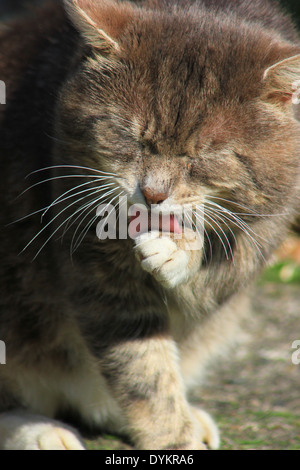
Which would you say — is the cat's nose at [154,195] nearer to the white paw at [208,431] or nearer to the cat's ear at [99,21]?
the cat's ear at [99,21]

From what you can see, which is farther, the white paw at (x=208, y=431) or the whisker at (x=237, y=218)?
the white paw at (x=208, y=431)

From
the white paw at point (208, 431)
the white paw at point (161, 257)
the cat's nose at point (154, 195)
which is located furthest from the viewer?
the white paw at point (208, 431)

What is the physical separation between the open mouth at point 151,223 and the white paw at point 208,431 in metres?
0.81

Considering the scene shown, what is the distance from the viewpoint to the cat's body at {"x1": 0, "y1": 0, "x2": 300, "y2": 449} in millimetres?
2100

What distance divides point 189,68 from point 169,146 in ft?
0.82

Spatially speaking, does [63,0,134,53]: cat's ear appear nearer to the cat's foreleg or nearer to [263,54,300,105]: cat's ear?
[263,54,300,105]: cat's ear

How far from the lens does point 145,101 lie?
2127 mm

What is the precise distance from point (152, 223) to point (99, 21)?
A: 644mm

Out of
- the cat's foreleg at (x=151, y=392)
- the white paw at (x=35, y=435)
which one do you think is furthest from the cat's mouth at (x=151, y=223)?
the white paw at (x=35, y=435)

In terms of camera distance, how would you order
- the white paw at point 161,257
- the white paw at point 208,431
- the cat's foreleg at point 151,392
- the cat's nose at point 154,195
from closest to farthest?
the cat's nose at point 154,195, the white paw at point 161,257, the cat's foreleg at point 151,392, the white paw at point 208,431

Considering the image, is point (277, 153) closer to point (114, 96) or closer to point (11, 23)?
point (114, 96)

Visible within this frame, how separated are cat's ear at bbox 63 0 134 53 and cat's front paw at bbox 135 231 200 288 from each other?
0.61 metres

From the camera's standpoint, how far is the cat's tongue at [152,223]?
2176 millimetres
